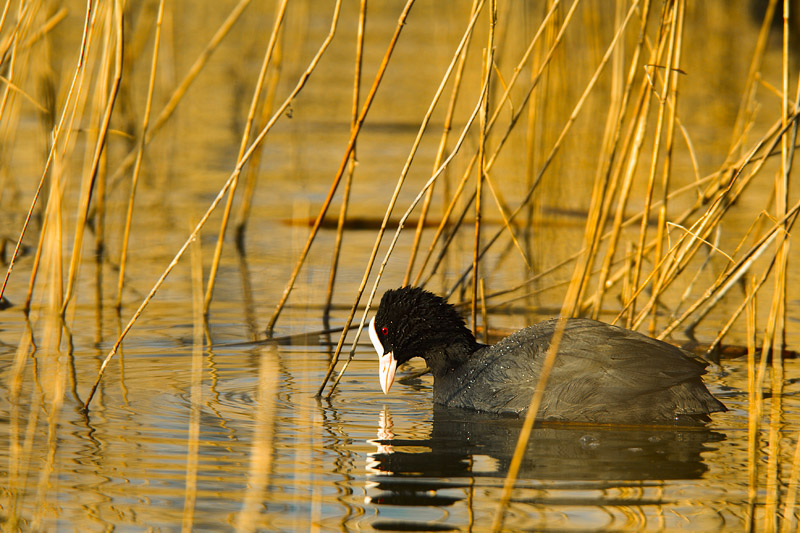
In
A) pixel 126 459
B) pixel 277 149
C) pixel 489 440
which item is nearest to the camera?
pixel 126 459

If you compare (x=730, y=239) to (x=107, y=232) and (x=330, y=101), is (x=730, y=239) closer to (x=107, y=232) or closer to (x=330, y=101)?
(x=107, y=232)

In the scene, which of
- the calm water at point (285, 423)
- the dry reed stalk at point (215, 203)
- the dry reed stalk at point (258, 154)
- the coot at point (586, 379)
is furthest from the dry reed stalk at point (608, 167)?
the dry reed stalk at point (258, 154)

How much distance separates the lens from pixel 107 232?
739 cm

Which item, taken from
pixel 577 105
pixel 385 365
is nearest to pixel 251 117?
pixel 385 365

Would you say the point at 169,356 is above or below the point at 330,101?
below

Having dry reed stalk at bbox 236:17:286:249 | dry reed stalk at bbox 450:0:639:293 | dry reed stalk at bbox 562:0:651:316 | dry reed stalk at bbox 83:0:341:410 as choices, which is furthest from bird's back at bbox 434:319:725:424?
dry reed stalk at bbox 236:17:286:249

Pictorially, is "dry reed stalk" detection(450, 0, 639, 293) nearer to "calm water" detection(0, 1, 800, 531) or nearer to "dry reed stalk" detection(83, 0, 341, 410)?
"calm water" detection(0, 1, 800, 531)

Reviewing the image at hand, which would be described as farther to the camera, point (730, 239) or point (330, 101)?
point (330, 101)

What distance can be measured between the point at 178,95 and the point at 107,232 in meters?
2.13

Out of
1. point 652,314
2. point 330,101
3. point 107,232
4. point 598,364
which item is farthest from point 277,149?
point 598,364

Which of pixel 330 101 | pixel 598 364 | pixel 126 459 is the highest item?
pixel 330 101

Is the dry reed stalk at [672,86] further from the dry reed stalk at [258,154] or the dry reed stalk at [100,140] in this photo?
the dry reed stalk at [100,140]

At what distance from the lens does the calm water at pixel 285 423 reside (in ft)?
10.7

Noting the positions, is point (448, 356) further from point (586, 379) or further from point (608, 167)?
point (608, 167)
